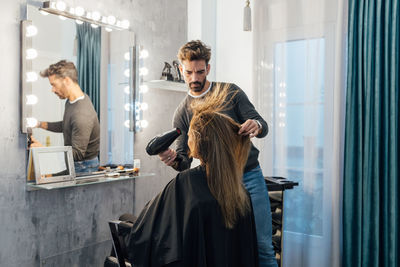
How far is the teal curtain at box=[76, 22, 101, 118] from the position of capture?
2252 mm

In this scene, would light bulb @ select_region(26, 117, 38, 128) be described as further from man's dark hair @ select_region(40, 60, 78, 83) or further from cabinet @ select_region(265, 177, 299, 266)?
cabinet @ select_region(265, 177, 299, 266)

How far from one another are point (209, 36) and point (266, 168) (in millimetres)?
1194

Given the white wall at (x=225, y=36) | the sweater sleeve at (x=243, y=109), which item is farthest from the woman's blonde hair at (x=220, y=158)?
the white wall at (x=225, y=36)

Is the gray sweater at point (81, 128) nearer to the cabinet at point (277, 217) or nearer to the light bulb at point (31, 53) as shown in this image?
the light bulb at point (31, 53)

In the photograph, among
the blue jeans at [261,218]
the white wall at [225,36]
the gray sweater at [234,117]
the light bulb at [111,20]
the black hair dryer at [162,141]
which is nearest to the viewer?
the black hair dryer at [162,141]

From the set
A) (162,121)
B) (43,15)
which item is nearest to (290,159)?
(162,121)

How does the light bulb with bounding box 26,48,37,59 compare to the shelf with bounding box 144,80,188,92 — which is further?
the shelf with bounding box 144,80,188,92

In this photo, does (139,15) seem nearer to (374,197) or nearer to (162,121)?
(162,121)

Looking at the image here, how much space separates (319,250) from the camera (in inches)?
107

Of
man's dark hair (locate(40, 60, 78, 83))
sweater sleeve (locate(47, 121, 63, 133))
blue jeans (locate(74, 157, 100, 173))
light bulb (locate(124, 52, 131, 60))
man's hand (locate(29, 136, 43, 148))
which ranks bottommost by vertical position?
blue jeans (locate(74, 157, 100, 173))

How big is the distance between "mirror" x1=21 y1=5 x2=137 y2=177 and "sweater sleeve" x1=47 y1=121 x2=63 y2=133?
0.02 m

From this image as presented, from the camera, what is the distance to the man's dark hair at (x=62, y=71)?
2.09m

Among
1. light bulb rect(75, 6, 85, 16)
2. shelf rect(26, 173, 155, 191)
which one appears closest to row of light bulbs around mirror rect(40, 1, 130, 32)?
light bulb rect(75, 6, 85, 16)

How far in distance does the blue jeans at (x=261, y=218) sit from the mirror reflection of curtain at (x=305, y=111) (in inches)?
40.3
